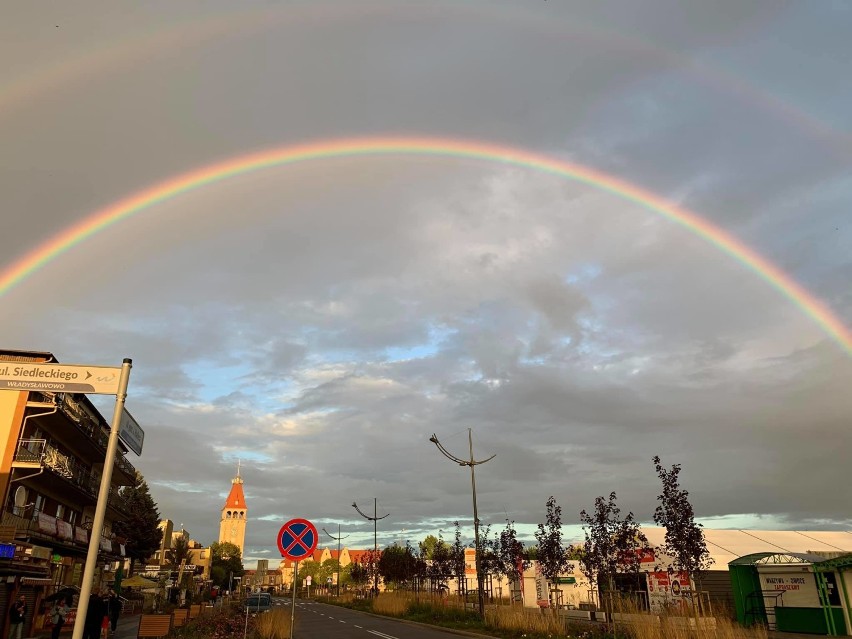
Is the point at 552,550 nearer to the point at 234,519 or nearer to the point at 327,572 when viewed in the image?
the point at 327,572

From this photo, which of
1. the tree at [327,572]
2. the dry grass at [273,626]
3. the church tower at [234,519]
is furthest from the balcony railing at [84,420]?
the church tower at [234,519]

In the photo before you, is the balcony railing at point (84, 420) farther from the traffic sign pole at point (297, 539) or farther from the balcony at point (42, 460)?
the traffic sign pole at point (297, 539)

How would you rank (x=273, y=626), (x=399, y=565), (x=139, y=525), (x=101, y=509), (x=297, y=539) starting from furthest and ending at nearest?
(x=139, y=525)
(x=399, y=565)
(x=273, y=626)
(x=297, y=539)
(x=101, y=509)

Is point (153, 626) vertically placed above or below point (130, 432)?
below

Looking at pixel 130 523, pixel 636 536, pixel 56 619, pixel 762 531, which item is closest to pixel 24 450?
pixel 56 619

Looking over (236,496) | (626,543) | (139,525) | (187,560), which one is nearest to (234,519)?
(236,496)

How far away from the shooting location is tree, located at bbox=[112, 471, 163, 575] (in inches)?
2486

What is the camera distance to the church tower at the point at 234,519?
175275 millimetres

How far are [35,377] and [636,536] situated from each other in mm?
26394

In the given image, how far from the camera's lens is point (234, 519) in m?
179

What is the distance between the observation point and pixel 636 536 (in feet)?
89.0

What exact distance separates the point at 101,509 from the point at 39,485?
97.7 ft

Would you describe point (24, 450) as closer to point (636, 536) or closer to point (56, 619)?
point (56, 619)

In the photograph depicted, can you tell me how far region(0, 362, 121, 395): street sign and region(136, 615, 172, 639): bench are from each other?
656 inches
